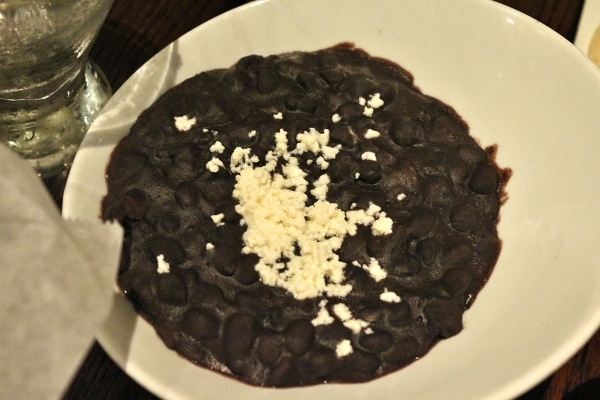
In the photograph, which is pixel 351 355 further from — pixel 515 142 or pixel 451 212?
pixel 515 142

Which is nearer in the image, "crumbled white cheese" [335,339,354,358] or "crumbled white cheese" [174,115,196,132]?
"crumbled white cheese" [335,339,354,358]

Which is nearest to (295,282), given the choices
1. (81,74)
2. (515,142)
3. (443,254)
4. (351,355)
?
(351,355)

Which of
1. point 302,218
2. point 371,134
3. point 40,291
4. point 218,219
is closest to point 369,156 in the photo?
point 371,134

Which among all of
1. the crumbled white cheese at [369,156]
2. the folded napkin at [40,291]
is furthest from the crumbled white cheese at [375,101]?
the folded napkin at [40,291]

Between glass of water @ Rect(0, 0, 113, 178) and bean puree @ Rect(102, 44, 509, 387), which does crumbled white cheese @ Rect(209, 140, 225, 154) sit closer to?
bean puree @ Rect(102, 44, 509, 387)

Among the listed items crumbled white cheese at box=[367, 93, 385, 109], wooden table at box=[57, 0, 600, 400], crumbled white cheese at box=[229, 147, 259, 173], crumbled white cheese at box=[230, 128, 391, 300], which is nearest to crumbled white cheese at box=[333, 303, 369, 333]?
crumbled white cheese at box=[230, 128, 391, 300]
